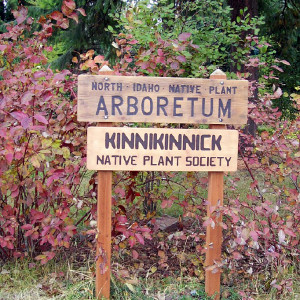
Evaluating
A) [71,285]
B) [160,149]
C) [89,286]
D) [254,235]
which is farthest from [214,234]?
[71,285]

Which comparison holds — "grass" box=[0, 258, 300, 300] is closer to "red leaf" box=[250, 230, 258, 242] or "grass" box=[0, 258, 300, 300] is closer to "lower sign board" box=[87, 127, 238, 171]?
"red leaf" box=[250, 230, 258, 242]

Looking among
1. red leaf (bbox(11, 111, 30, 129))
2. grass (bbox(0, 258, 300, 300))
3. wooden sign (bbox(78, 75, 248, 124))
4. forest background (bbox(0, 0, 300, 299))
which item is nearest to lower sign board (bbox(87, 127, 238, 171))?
wooden sign (bbox(78, 75, 248, 124))

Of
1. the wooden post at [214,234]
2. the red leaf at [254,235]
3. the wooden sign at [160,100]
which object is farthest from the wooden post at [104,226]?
the red leaf at [254,235]

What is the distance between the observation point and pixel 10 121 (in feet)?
7.98

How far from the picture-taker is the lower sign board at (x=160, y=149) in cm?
248

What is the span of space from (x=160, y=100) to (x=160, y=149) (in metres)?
0.32

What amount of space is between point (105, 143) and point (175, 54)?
1.19m

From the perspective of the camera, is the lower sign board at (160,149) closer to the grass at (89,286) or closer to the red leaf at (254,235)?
the red leaf at (254,235)

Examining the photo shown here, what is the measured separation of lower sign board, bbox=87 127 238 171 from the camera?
2.48 metres

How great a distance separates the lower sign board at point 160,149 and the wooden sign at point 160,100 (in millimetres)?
86

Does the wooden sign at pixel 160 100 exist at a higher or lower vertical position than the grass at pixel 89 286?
higher

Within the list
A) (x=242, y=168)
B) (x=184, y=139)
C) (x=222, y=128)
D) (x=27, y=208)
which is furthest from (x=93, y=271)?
(x=242, y=168)

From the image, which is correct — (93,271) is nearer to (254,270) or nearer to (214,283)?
(214,283)

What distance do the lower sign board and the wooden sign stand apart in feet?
0.28
